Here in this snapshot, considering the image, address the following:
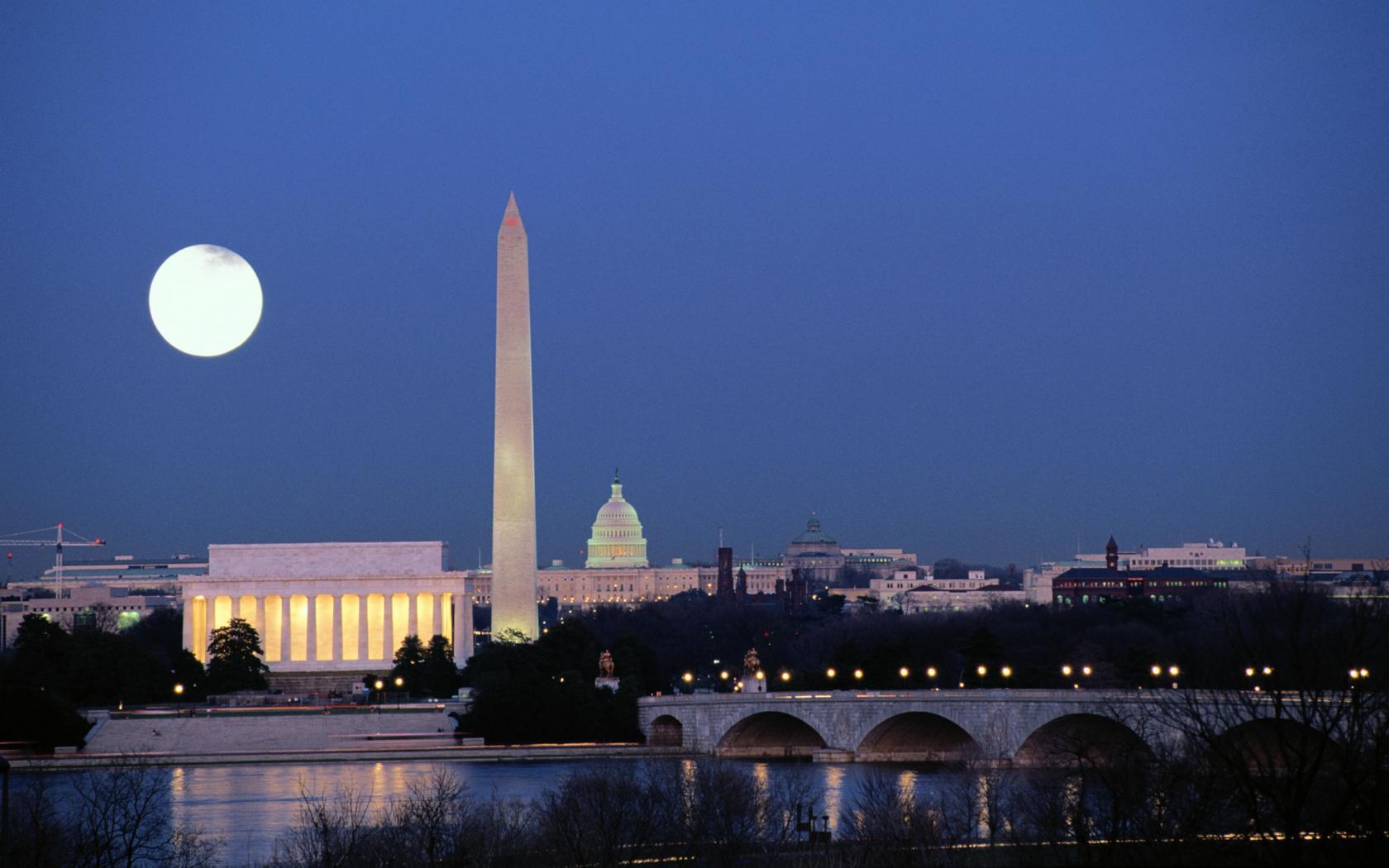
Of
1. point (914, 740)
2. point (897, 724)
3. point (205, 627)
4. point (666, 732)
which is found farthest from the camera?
point (205, 627)

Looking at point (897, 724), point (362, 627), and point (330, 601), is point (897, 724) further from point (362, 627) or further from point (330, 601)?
point (330, 601)

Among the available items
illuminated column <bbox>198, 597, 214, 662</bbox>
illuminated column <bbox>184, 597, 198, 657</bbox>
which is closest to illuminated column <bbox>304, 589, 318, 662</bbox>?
illuminated column <bbox>198, 597, 214, 662</bbox>

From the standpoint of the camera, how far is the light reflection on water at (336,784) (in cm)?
5409

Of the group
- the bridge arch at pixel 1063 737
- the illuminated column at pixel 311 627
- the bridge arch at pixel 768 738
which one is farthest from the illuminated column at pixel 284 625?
the bridge arch at pixel 1063 737

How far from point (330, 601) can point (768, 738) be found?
137 feet

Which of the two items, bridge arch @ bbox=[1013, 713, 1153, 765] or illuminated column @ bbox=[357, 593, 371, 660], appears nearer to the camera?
bridge arch @ bbox=[1013, 713, 1153, 765]

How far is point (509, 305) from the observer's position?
9469 centimetres

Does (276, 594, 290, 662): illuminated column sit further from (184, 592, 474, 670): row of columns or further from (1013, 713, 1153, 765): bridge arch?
(1013, 713, 1153, 765): bridge arch

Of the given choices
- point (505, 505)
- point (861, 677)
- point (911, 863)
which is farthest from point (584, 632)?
point (911, 863)

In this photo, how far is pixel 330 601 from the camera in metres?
116

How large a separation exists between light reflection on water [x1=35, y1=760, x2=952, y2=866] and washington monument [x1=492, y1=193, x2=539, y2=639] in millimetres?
20055

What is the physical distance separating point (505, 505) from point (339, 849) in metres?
57.7

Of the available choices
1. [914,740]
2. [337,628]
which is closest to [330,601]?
[337,628]

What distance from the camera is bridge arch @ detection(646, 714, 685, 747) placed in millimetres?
82000
